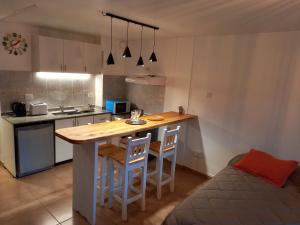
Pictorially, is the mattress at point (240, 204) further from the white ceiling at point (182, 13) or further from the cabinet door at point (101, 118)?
the cabinet door at point (101, 118)

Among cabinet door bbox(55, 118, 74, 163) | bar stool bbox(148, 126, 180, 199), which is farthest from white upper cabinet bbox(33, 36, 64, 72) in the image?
bar stool bbox(148, 126, 180, 199)

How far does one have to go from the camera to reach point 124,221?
2531 millimetres

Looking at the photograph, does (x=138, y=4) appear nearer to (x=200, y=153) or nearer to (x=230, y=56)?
(x=230, y=56)

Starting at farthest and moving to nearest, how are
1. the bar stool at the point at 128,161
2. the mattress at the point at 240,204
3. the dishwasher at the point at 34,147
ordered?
the dishwasher at the point at 34,147, the bar stool at the point at 128,161, the mattress at the point at 240,204

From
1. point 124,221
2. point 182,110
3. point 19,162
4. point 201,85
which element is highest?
point 201,85

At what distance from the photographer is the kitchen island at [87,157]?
7.45 feet

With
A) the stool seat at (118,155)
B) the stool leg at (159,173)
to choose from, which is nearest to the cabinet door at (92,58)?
the stool seat at (118,155)

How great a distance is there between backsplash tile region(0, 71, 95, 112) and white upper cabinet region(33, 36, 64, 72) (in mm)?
319

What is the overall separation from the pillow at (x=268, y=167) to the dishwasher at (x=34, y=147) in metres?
2.83

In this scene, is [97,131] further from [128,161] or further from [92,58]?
[92,58]

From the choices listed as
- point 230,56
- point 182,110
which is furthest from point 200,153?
point 230,56

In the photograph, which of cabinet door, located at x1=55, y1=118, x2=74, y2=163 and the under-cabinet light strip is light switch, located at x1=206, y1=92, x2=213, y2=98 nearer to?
cabinet door, located at x1=55, y1=118, x2=74, y2=163

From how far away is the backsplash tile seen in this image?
11.5 feet

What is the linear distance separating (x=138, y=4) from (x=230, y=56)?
184 cm
